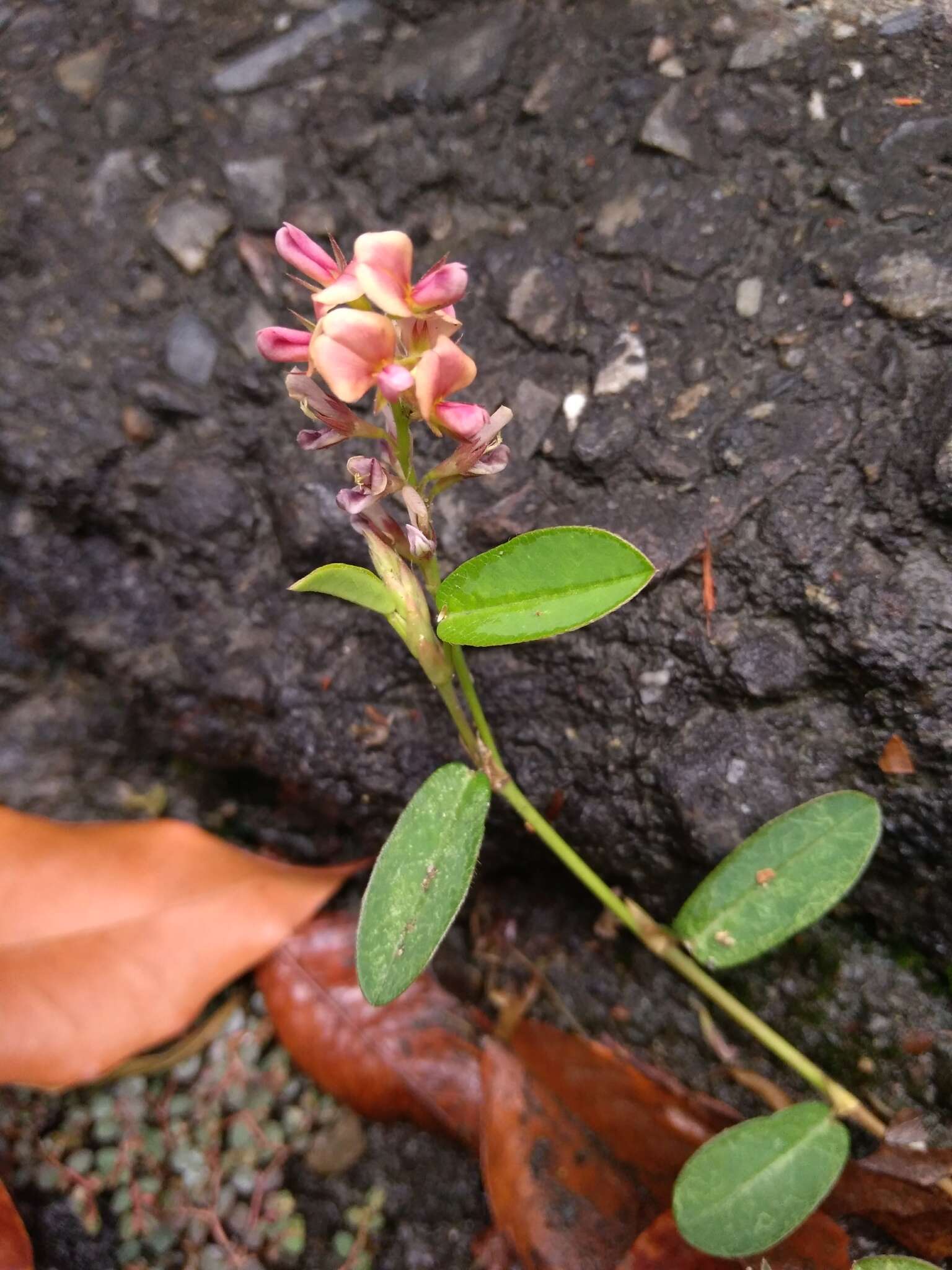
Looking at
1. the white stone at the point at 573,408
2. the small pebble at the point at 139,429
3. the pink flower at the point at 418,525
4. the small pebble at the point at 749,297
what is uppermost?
the pink flower at the point at 418,525

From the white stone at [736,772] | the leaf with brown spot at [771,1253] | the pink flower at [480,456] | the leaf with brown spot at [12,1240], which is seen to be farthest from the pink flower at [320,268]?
the leaf with brown spot at [12,1240]

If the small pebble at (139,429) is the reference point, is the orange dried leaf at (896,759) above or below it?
below

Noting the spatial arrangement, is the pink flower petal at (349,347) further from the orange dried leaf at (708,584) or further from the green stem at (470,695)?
the orange dried leaf at (708,584)

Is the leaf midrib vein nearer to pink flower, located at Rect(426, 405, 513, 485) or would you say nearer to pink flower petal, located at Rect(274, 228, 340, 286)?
pink flower, located at Rect(426, 405, 513, 485)

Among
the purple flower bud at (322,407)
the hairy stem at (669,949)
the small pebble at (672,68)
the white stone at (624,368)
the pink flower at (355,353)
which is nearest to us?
the pink flower at (355,353)

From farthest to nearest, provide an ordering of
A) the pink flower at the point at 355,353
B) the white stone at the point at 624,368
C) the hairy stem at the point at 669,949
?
the white stone at the point at 624,368 < the hairy stem at the point at 669,949 < the pink flower at the point at 355,353

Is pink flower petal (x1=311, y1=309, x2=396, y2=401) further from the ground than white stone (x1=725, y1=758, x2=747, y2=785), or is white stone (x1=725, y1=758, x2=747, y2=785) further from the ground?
pink flower petal (x1=311, y1=309, x2=396, y2=401)

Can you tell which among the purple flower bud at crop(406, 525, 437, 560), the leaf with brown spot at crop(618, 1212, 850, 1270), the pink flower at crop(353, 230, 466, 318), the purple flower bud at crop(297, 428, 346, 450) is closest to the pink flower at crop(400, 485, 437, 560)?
the purple flower bud at crop(406, 525, 437, 560)

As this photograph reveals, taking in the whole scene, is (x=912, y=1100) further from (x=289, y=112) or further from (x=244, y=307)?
(x=289, y=112)
